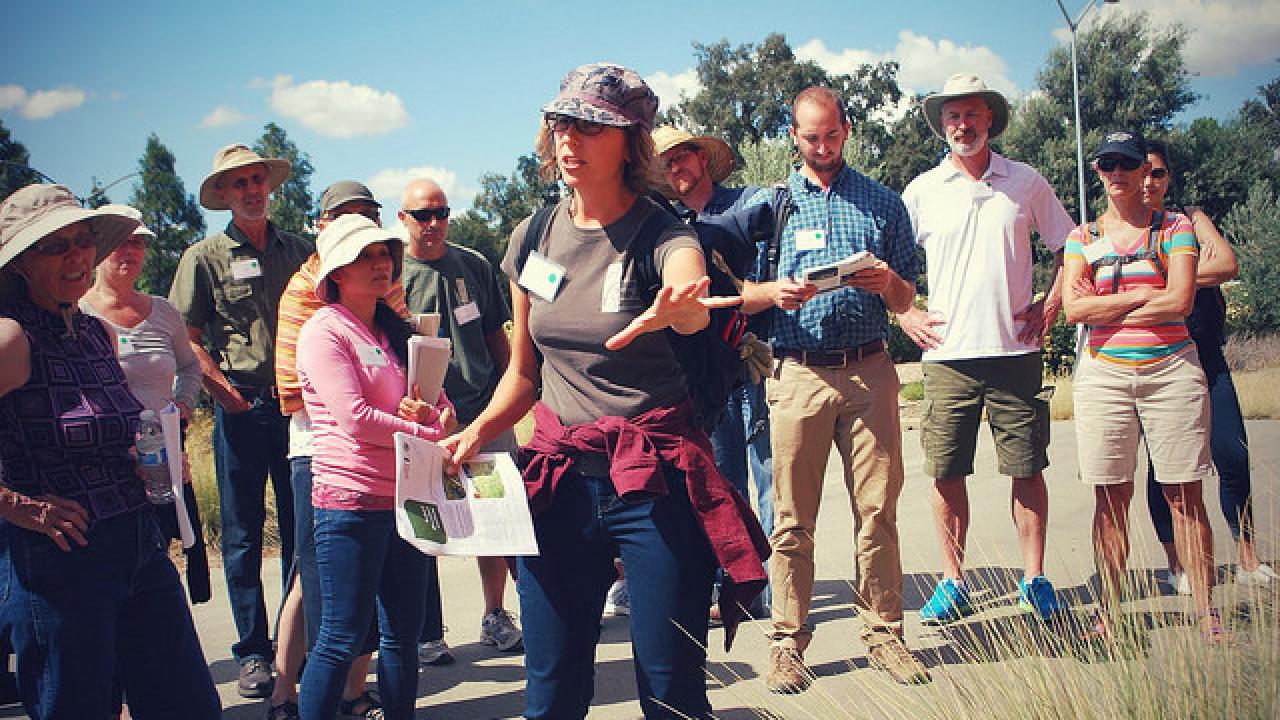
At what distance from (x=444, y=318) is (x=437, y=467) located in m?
2.44

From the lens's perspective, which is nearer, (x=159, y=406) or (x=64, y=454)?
(x=64, y=454)

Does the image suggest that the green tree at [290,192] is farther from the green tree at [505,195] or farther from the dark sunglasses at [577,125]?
the dark sunglasses at [577,125]

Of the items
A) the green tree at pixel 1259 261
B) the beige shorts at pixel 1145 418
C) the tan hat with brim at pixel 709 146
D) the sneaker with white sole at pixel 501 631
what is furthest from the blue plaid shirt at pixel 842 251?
the green tree at pixel 1259 261

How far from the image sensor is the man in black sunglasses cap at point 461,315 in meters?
5.56

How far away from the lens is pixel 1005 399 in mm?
5309

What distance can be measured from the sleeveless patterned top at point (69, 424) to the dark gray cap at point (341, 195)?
82.7 inches

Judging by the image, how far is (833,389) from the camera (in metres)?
4.70

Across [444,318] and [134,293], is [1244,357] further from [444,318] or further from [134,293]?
[134,293]

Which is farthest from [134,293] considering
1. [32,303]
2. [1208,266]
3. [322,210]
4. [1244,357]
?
[1244,357]

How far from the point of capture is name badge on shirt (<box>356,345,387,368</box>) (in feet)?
12.4

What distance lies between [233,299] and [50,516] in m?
2.55

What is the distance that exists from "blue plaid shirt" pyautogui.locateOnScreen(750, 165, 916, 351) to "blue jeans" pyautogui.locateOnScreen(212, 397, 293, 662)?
8.55 ft

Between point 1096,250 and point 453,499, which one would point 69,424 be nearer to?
point 453,499

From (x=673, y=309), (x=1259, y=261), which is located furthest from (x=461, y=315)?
(x=1259, y=261)
